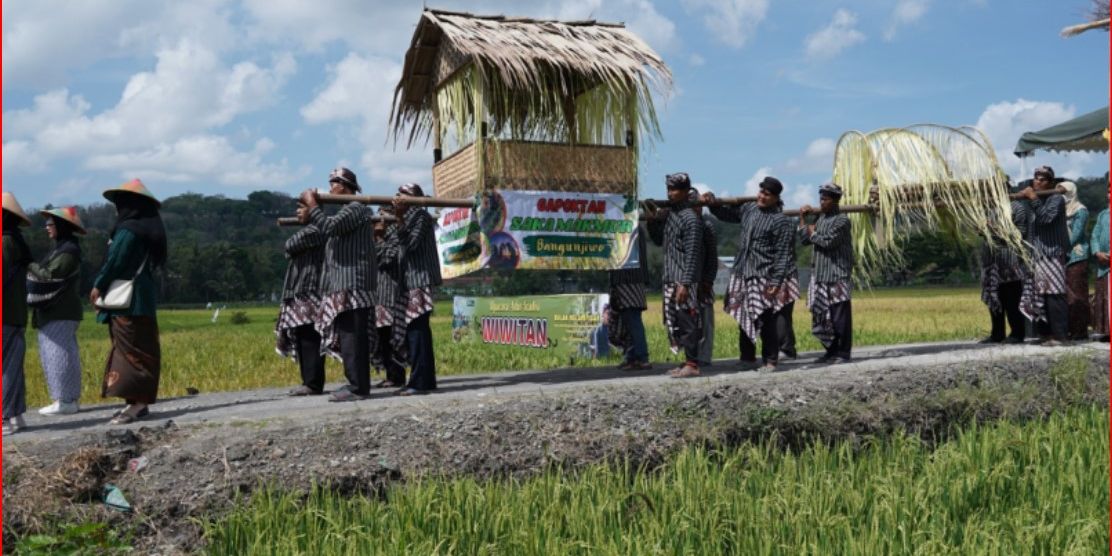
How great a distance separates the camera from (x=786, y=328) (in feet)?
29.0

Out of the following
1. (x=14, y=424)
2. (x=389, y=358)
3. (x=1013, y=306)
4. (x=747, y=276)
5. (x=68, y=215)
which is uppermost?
(x=68, y=215)

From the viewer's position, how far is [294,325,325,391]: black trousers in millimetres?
7254

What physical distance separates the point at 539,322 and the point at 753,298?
524 centimetres

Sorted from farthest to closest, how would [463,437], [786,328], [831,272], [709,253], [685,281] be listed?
[786,328] < [831,272] < [709,253] < [685,281] < [463,437]

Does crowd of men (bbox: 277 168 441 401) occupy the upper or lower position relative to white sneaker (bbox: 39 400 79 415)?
upper

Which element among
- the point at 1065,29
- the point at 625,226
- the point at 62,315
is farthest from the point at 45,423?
the point at 1065,29

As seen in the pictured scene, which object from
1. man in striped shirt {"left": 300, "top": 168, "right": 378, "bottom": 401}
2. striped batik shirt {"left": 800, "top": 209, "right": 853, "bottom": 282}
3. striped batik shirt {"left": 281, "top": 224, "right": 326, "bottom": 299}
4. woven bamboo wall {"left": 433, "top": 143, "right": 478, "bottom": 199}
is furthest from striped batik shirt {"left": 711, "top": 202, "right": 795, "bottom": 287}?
striped batik shirt {"left": 281, "top": 224, "right": 326, "bottom": 299}

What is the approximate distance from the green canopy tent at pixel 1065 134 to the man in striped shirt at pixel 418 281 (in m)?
9.65

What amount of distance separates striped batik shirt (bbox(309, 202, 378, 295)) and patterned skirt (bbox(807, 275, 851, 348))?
374 cm

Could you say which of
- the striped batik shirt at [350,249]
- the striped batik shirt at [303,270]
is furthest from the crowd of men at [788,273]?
the striped batik shirt at [303,270]

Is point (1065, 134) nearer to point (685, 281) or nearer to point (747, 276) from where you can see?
point (747, 276)

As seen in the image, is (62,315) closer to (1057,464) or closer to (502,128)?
(502,128)

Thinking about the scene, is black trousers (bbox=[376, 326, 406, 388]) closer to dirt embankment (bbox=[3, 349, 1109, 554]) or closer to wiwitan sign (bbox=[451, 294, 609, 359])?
dirt embankment (bbox=[3, 349, 1109, 554])

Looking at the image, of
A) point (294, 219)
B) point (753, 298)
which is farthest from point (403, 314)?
point (753, 298)
